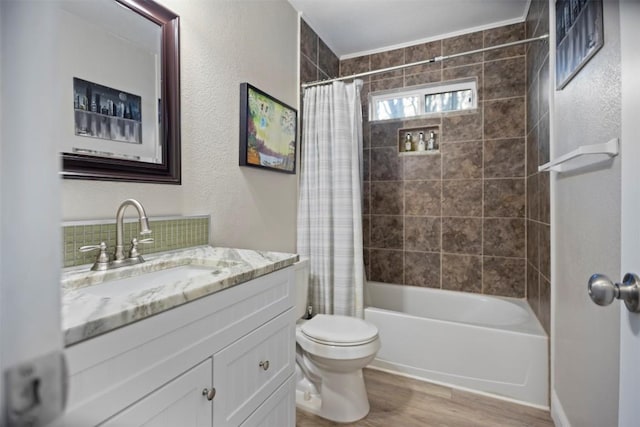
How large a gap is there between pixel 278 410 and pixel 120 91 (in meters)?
1.37

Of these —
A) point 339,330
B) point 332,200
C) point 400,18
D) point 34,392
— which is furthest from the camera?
point 400,18

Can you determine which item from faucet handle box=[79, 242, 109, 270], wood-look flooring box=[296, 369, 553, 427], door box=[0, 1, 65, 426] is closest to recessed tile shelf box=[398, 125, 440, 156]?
wood-look flooring box=[296, 369, 553, 427]

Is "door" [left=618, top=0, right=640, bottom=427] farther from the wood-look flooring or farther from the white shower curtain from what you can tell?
the white shower curtain

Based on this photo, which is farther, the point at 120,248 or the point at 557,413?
the point at 557,413

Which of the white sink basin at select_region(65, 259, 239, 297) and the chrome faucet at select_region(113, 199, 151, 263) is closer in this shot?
the white sink basin at select_region(65, 259, 239, 297)

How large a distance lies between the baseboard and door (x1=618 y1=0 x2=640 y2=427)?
43.8 inches

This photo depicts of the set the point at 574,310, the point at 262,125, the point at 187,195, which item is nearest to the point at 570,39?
the point at 574,310

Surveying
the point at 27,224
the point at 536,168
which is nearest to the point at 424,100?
the point at 536,168

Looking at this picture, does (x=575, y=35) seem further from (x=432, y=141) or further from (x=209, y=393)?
(x=209, y=393)

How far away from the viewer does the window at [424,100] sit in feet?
8.88

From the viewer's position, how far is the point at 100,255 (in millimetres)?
1077

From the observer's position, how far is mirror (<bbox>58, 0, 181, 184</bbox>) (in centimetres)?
107

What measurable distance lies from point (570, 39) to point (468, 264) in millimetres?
1789

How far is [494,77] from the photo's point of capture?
2543 mm
